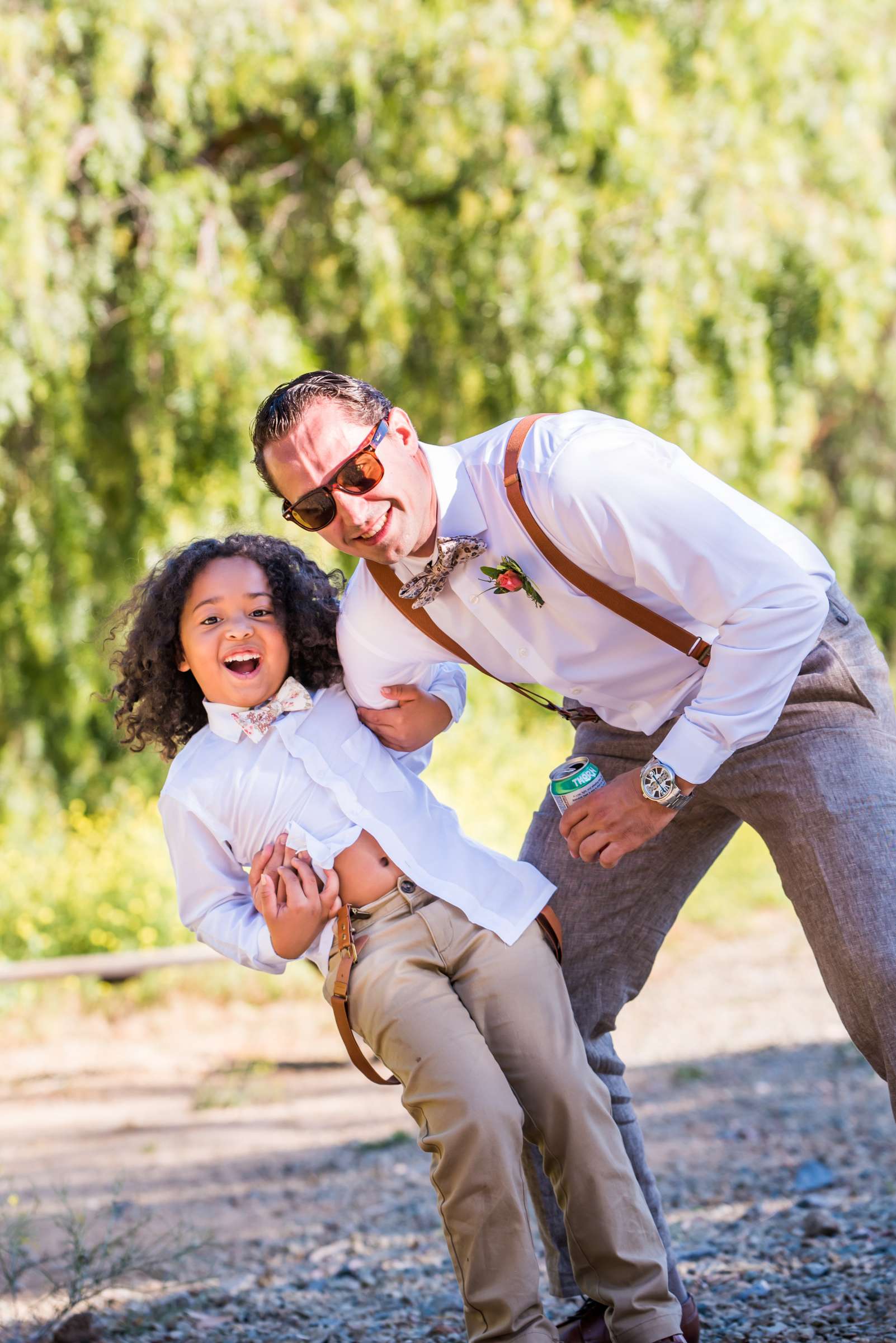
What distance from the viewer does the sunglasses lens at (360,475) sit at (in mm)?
2314

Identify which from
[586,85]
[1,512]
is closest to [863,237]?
[586,85]

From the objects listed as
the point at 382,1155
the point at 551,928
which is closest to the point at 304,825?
the point at 551,928

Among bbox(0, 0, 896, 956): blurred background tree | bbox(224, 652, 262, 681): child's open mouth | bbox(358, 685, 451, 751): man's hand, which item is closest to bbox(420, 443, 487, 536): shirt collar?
bbox(358, 685, 451, 751): man's hand

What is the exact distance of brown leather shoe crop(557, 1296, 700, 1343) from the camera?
2541mm

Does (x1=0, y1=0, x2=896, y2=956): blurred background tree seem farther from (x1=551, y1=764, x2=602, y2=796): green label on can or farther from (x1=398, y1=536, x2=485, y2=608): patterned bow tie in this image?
(x1=551, y1=764, x2=602, y2=796): green label on can

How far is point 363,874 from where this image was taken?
242cm

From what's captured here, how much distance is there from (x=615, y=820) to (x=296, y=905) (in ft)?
1.78

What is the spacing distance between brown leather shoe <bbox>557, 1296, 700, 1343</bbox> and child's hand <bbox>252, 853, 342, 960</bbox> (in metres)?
0.87

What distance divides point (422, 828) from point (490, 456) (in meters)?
0.66

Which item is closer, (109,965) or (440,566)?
(440,566)

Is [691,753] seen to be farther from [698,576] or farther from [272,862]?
[272,862]

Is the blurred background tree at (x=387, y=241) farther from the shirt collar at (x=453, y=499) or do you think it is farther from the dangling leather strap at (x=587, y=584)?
the dangling leather strap at (x=587, y=584)

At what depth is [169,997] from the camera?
22.9 feet

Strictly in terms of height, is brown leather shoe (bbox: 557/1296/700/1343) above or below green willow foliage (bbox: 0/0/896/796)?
below
